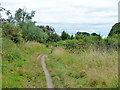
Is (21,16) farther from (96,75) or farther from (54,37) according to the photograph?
(96,75)

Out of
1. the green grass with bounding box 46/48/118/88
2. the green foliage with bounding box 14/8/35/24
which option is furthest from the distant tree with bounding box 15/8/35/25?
the green grass with bounding box 46/48/118/88

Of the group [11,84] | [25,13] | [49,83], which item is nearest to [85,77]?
[49,83]

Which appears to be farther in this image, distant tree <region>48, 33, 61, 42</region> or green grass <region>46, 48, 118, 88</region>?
distant tree <region>48, 33, 61, 42</region>

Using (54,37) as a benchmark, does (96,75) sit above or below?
below

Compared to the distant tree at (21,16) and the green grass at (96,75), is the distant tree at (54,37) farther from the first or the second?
the green grass at (96,75)

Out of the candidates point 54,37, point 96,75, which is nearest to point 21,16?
point 54,37

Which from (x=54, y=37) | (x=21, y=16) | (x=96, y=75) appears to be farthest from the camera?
(x=54, y=37)

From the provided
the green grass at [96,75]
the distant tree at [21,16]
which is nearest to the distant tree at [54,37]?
the distant tree at [21,16]

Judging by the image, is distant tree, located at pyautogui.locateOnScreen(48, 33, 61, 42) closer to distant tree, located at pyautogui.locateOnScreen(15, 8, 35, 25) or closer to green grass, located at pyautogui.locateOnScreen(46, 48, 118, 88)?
distant tree, located at pyautogui.locateOnScreen(15, 8, 35, 25)

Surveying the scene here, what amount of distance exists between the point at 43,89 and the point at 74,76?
184 centimetres

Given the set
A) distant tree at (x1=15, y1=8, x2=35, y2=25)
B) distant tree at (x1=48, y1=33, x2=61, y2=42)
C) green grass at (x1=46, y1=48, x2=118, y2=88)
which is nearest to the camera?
green grass at (x1=46, y1=48, x2=118, y2=88)

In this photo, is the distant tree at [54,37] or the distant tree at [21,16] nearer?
the distant tree at [21,16]

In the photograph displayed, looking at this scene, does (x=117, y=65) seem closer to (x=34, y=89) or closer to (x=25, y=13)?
(x=34, y=89)

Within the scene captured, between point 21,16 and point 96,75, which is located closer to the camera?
point 96,75
